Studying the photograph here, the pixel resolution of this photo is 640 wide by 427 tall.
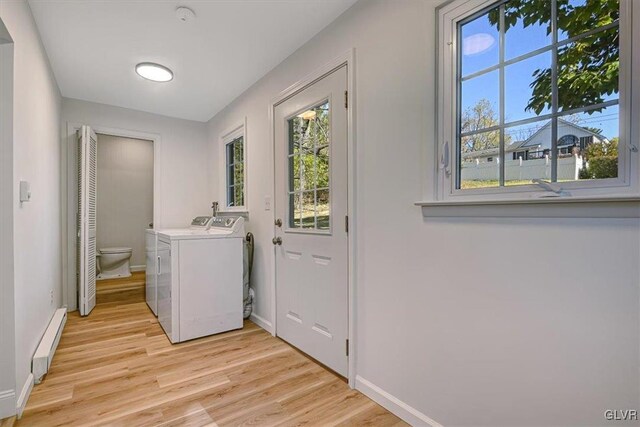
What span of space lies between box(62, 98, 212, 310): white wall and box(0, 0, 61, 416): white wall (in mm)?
491

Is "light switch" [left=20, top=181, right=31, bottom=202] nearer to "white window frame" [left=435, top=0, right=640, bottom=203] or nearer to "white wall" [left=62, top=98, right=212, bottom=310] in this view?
"white wall" [left=62, top=98, right=212, bottom=310]

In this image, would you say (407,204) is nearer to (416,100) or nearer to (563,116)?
(416,100)

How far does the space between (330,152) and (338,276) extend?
824 millimetres

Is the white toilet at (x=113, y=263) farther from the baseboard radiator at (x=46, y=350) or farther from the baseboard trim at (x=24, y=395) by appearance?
the baseboard trim at (x=24, y=395)

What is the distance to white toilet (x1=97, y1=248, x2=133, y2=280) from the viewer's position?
4.30m

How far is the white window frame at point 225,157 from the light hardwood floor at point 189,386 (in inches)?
53.2

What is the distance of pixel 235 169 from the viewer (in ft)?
11.9

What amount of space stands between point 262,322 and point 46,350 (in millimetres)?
1518

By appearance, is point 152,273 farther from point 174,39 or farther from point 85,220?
point 174,39

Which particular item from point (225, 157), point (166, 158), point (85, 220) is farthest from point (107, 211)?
point (225, 157)

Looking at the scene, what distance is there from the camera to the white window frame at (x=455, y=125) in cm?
96

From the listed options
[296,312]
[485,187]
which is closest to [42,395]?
[296,312]

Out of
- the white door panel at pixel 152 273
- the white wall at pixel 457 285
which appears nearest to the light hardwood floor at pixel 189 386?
the white wall at pixel 457 285

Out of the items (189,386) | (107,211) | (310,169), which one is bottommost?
(189,386)
